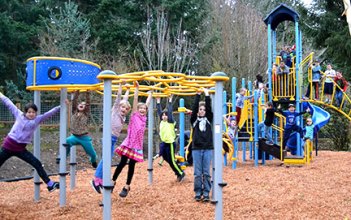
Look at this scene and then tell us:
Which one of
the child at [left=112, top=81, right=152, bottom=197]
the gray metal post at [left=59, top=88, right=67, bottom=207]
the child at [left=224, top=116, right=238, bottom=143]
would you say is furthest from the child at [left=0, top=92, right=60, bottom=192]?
the child at [left=224, top=116, right=238, bottom=143]

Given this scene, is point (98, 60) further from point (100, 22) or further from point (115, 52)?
point (100, 22)

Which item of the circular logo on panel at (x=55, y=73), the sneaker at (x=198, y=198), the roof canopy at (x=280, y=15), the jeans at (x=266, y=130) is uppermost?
the roof canopy at (x=280, y=15)

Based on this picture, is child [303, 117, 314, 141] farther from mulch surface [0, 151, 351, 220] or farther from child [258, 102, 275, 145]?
mulch surface [0, 151, 351, 220]

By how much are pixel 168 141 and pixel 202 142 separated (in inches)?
99.5

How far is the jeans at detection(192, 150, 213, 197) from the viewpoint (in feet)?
20.5

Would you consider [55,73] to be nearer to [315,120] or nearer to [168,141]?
[168,141]

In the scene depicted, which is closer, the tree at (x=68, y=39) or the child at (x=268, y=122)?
the child at (x=268, y=122)

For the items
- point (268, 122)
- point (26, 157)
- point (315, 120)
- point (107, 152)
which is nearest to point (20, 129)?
point (26, 157)

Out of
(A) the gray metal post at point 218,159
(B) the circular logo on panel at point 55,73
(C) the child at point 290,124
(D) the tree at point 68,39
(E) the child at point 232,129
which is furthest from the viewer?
(D) the tree at point 68,39

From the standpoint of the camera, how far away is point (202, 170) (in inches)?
249

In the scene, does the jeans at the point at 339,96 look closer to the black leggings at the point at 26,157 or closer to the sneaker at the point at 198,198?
the sneaker at the point at 198,198

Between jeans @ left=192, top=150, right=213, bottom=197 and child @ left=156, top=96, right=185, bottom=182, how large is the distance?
192 cm

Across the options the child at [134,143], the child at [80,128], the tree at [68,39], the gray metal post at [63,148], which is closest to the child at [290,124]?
the child at [80,128]

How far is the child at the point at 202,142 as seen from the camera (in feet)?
20.4
